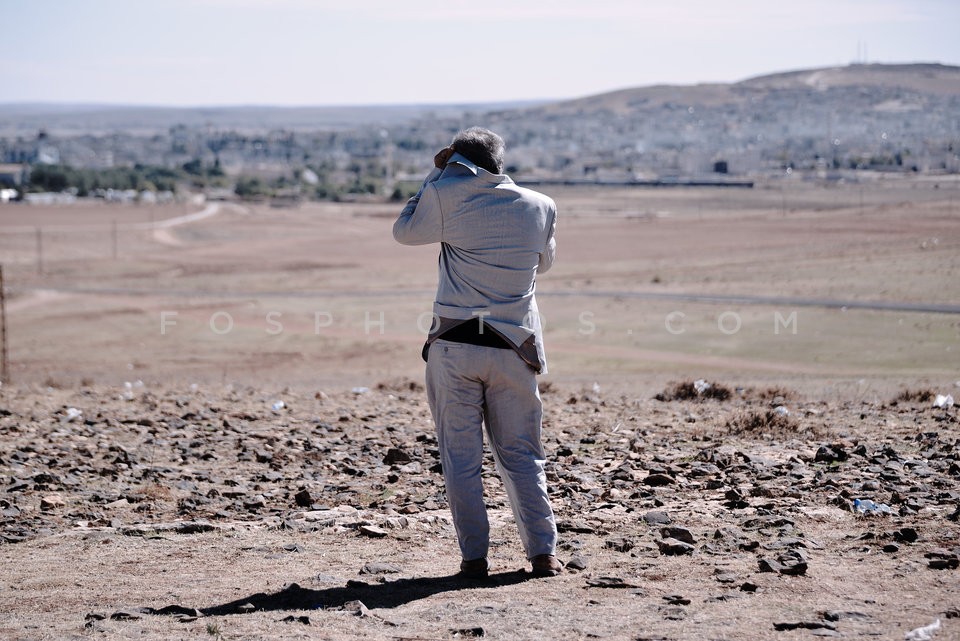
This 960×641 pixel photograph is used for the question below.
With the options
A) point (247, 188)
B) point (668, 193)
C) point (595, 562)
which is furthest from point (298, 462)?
point (247, 188)

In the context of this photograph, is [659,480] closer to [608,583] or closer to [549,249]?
[608,583]

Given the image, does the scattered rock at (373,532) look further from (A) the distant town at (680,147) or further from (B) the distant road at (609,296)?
(A) the distant town at (680,147)

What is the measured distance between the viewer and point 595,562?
513cm

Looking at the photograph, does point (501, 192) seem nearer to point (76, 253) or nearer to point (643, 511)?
point (643, 511)

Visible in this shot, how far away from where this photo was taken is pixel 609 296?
3334 centimetres

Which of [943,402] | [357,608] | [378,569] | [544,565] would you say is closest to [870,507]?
[544,565]

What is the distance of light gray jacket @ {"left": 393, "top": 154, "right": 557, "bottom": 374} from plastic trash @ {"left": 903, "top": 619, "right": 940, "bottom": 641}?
1.74m

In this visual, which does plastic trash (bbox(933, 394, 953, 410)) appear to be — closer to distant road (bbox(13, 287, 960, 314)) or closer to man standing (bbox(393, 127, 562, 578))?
man standing (bbox(393, 127, 562, 578))

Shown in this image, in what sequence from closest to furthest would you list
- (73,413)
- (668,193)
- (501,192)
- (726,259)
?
(501,192) < (73,413) < (726,259) < (668,193)

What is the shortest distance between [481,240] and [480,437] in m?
0.82

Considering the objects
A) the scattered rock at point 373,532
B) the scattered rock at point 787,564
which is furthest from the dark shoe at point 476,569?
the scattered rock at point 787,564

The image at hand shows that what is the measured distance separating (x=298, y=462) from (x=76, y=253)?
1968 inches

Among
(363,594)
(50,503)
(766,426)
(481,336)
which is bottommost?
(50,503)

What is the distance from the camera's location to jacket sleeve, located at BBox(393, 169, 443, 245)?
4.77 meters
